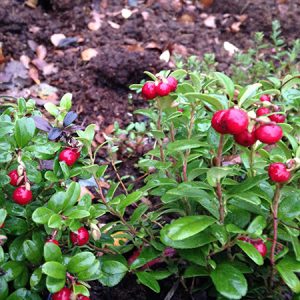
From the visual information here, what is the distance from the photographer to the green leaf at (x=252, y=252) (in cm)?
140

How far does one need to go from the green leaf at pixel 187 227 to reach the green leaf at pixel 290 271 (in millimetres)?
266

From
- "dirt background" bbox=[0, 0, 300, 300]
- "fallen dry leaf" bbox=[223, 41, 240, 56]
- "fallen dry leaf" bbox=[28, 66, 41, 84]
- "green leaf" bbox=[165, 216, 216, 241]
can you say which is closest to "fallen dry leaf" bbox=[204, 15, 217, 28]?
"dirt background" bbox=[0, 0, 300, 300]

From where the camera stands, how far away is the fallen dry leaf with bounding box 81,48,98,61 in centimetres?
356

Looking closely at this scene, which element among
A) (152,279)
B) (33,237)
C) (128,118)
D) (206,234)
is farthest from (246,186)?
(128,118)

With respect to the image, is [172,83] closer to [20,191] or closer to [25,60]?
[20,191]

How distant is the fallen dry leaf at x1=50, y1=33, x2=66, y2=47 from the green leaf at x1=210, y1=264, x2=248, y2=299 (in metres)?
2.63

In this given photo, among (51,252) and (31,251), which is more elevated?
(51,252)

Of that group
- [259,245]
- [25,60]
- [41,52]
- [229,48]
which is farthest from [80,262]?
[229,48]

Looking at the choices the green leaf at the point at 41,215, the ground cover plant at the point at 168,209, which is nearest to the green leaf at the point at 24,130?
the ground cover plant at the point at 168,209

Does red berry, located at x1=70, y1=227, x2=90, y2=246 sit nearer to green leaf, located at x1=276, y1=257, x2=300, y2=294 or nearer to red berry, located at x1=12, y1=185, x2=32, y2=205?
red berry, located at x1=12, y1=185, x2=32, y2=205

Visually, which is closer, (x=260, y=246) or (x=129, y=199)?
(x=260, y=246)

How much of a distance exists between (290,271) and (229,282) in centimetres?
19

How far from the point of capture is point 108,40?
3.74 m

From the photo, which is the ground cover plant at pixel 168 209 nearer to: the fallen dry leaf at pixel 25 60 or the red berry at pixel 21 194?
the red berry at pixel 21 194
